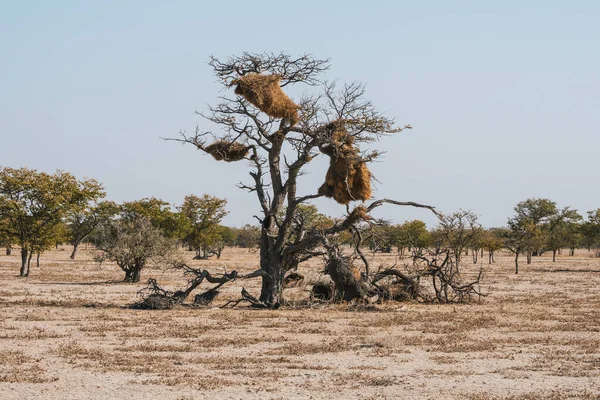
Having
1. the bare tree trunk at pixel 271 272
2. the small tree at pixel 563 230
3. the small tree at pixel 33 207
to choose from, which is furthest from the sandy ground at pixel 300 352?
the small tree at pixel 563 230

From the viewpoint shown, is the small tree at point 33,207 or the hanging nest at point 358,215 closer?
the hanging nest at point 358,215

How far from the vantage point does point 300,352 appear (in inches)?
627

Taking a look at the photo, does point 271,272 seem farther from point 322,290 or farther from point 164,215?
point 164,215

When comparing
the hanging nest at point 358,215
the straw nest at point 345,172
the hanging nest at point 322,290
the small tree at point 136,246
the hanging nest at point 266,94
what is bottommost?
the hanging nest at point 322,290

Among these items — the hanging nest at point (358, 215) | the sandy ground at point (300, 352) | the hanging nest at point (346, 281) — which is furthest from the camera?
the hanging nest at point (346, 281)

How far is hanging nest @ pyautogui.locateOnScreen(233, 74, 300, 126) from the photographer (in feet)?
79.8

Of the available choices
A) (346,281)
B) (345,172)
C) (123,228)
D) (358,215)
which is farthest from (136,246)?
(345,172)

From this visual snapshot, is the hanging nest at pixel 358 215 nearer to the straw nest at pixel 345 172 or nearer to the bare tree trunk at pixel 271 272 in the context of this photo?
the straw nest at pixel 345 172

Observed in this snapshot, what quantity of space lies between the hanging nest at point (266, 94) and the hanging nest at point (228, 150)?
2.54 meters

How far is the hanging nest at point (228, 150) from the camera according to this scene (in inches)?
1061

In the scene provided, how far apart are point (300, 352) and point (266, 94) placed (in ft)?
34.8

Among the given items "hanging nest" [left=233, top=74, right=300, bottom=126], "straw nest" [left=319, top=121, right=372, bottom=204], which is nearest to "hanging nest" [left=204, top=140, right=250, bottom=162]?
"hanging nest" [left=233, top=74, right=300, bottom=126]

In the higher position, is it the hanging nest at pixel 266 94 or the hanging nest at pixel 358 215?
the hanging nest at pixel 266 94

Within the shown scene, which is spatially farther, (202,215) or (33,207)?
(202,215)
